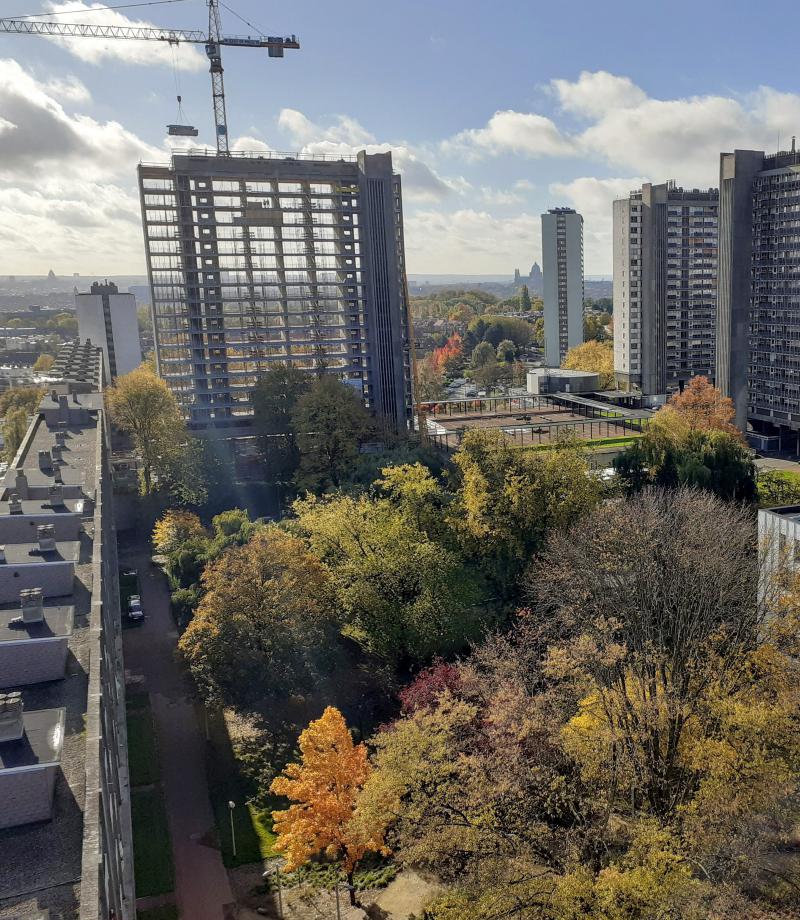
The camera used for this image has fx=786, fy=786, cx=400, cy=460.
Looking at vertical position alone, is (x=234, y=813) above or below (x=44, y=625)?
below

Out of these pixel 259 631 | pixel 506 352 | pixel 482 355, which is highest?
pixel 506 352

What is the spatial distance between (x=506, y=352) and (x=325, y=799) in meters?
140

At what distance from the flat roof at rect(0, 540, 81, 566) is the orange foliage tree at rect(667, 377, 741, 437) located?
166ft

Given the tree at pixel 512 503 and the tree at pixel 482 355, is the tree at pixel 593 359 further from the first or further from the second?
the tree at pixel 512 503

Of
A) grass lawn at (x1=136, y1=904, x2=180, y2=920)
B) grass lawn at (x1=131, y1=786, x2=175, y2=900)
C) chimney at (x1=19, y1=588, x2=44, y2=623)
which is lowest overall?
grass lawn at (x1=136, y1=904, x2=180, y2=920)

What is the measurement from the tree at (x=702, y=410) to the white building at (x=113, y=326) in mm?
86688

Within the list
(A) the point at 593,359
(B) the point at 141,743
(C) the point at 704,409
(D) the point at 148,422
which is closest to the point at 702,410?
(C) the point at 704,409

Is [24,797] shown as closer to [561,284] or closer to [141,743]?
[141,743]

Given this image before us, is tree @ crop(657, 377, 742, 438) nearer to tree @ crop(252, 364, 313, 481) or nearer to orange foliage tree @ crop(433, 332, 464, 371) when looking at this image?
tree @ crop(252, 364, 313, 481)

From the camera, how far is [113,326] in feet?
409

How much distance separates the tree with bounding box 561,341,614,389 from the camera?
113062mm

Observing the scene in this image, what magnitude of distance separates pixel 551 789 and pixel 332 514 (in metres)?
20.7

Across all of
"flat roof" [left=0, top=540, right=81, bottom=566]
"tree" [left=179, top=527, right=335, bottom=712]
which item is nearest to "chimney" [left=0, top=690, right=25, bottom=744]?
"flat roof" [left=0, top=540, right=81, bottom=566]

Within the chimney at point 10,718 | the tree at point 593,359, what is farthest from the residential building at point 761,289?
the chimney at point 10,718
